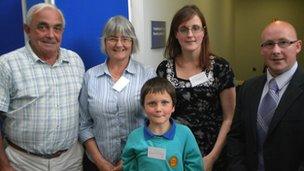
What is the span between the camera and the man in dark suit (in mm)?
1690

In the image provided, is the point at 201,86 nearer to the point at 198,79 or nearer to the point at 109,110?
the point at 198,79

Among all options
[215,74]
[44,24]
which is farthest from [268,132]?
[44,24]

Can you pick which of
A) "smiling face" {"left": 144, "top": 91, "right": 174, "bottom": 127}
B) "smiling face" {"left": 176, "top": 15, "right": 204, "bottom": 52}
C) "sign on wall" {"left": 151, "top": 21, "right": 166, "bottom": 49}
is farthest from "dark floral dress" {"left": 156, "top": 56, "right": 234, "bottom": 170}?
"sign on wall" {"left": 151, "top": 21, "right": 166, "bottom": 49}

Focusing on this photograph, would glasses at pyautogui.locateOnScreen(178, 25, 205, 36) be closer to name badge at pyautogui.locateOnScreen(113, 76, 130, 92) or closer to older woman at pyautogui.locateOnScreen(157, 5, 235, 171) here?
older woman at pyautogui.locateOnScreen(157, 5, 235, 171)

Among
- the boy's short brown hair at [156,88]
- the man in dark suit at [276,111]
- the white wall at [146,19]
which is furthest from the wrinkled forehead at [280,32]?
Result: the white wall at [146,19]

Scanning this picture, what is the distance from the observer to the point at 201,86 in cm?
216

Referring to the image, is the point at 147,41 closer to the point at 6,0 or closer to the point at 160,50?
the point at 160,50

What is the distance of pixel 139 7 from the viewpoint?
2.97m

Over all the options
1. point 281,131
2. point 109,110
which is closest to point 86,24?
point 109,110

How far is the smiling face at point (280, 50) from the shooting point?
175cm

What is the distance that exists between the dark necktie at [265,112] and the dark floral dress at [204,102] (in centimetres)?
38

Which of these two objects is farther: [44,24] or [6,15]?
[6,15]

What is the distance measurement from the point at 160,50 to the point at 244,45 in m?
6.87

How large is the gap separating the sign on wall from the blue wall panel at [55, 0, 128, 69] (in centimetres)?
60
